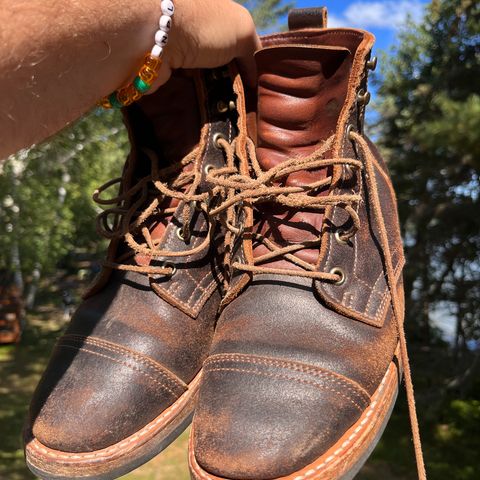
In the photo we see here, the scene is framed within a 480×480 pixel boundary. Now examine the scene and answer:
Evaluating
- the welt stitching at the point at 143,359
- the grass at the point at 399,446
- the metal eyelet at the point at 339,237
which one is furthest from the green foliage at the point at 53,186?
the metal eyelet at the point at 339,237

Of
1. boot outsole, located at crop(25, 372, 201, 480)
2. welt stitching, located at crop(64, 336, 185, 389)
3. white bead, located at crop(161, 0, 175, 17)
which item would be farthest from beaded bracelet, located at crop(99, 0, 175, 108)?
boot outsole, located at crop(25, 372, 201, 480)

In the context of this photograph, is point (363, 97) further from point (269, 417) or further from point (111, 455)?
point (111, 455)

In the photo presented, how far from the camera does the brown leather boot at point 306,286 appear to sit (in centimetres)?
77

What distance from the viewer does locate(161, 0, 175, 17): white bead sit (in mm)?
843

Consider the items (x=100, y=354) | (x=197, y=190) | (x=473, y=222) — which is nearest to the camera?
(x=100, y=354)

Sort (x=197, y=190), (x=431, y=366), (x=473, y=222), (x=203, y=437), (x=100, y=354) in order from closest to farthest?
(x=203, y=437) → (x=100, y=354) → (x=197, y=190) → (x=473, y=222) → (x=431, y=366)

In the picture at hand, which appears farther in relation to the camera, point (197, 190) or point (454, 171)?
point (454, 171)

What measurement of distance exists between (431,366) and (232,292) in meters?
3.57

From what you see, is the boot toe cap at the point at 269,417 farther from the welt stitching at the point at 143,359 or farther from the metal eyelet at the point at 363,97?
the metal eyelet at the point at 363,97

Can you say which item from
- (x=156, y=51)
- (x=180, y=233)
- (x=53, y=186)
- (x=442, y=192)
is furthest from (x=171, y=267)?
(x=53, y=186)

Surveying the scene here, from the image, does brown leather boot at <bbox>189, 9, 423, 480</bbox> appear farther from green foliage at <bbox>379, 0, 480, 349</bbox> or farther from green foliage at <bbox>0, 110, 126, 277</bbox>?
green foliage at <bbox>0, 110, 126, 277</bbox>

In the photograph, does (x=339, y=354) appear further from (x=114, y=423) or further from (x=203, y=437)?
(x=114, y=423)

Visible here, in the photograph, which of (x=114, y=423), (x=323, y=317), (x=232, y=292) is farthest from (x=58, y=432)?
(x=323, y=317)

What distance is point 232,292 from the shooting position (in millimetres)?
945
